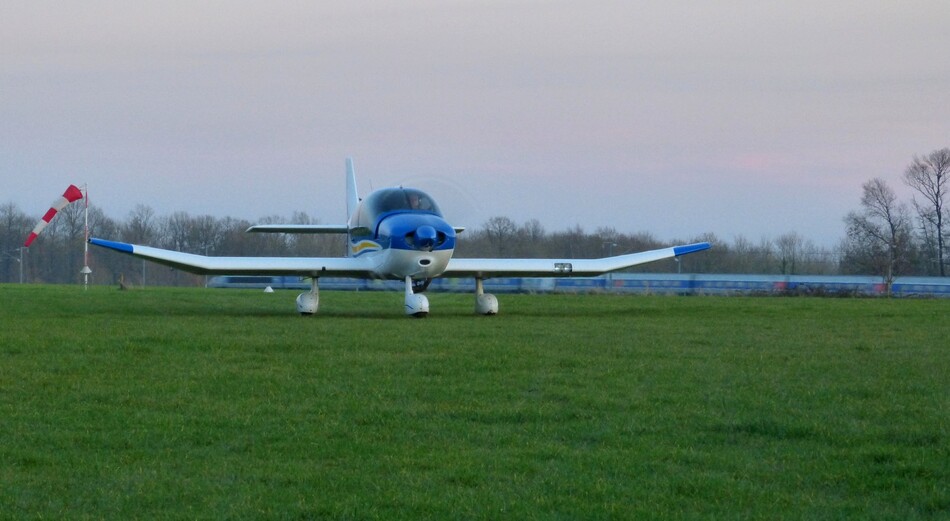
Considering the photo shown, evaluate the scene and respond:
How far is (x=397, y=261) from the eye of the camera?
20344 mm

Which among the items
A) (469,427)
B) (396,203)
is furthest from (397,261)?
(469,427)

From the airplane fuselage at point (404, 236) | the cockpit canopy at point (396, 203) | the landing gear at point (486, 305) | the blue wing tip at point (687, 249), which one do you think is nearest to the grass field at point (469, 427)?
the airplane fuselage at point (404, 236)

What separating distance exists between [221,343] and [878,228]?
63.5m

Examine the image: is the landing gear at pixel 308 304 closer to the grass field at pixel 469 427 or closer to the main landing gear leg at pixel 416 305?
the main landing gear leg at pixel 416 305

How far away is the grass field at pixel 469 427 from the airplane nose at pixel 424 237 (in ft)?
19.4

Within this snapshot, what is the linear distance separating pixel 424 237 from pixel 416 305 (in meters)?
1.31

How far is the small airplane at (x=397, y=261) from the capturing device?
20109 millimetres

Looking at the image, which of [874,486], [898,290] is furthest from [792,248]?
[874,486]

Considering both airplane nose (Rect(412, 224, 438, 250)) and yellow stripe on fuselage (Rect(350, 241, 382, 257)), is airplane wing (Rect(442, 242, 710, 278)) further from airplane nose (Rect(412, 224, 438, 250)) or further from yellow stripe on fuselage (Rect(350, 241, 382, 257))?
airplane nose (Rect(412, 224, 438, 250))

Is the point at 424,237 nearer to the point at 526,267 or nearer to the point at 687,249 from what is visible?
the point at 526,267

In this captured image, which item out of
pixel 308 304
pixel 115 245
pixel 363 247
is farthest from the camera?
pixel 363 247

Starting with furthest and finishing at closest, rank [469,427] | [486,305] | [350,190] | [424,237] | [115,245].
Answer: [350,190], [486,305], [115,245], [424,237], [469,427]

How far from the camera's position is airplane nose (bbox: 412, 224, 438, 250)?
19.8 meters

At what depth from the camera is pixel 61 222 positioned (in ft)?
242
